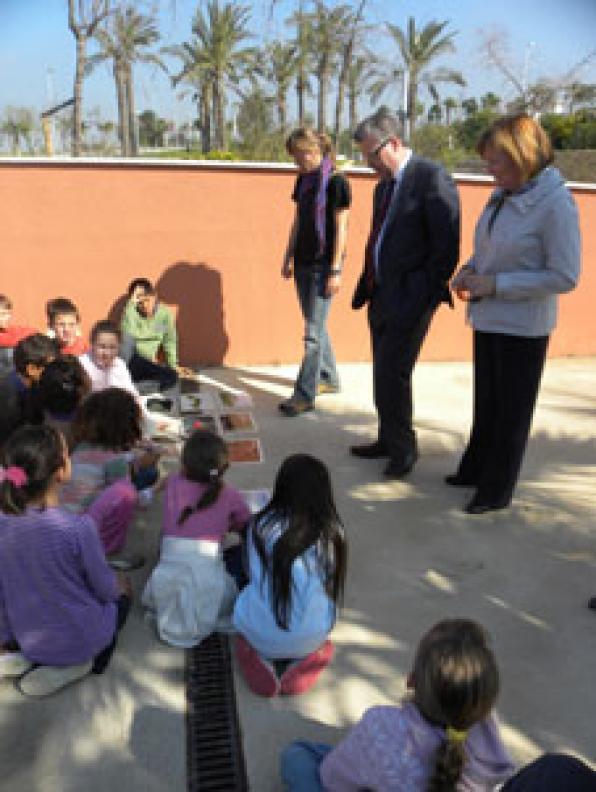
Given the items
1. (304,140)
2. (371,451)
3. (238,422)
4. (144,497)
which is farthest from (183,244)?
(144,497)

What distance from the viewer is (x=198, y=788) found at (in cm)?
197

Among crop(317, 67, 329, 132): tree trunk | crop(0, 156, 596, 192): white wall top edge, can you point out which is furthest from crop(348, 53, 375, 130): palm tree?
crop(0, 156, 596, 192): white wall top edge

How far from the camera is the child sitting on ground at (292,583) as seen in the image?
7.34ft

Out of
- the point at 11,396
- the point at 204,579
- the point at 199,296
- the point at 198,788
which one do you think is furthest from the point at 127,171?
the point at 198,788

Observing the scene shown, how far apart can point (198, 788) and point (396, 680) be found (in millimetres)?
792

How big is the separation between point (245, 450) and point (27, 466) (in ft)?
7.27

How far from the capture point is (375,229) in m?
3.64

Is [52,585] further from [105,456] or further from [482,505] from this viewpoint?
[482,505]

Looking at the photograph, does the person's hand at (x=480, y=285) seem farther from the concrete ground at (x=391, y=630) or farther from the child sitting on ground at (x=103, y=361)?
the child sitting on ground at (x=103, y=361)

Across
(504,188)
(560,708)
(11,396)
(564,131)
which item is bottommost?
(560,708)

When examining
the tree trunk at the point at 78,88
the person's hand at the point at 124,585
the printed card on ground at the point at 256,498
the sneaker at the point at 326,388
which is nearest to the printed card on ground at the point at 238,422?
the sneaker at the point at 326,388

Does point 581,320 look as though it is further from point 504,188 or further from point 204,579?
point 204,579

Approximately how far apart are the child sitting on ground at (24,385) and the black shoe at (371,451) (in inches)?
73.5

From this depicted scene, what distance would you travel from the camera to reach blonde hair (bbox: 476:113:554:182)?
9.28 feet
